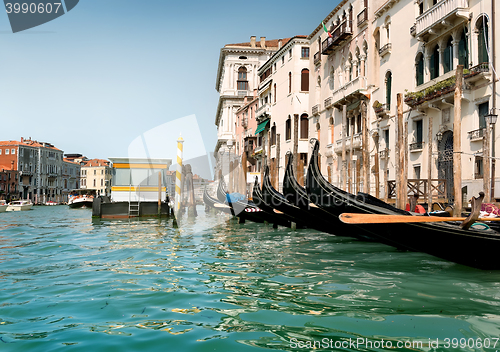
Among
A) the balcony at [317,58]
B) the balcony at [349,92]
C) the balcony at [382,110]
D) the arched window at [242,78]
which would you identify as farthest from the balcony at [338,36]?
the arched window at [242,78]

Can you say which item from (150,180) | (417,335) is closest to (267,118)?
(150,180)

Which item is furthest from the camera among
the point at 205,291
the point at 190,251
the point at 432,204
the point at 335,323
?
the point at 432,204

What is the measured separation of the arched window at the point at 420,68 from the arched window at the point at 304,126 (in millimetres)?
9250

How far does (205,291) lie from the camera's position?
4262 millimetres

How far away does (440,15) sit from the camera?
439 inches

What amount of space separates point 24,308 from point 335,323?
2481 millimetres

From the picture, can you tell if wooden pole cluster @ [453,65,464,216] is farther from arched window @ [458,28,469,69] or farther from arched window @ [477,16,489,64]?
arched window @ [458,28,469,69]

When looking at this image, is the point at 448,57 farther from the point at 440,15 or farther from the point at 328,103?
the point at 328,103

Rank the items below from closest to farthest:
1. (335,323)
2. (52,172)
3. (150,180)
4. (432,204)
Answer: (335,323) → (432,204) → (150,180) → (52,172)

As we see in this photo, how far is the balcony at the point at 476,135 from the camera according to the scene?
391 inches

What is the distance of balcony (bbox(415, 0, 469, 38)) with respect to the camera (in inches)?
412

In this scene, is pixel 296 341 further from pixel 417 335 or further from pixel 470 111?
pixel 470 111

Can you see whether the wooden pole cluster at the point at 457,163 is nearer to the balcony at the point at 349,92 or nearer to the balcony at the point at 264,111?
the balcony at the point at 349,92

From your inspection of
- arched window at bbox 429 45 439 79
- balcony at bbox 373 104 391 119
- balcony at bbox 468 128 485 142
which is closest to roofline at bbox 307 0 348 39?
balcony at bbox 373 104 391 119
